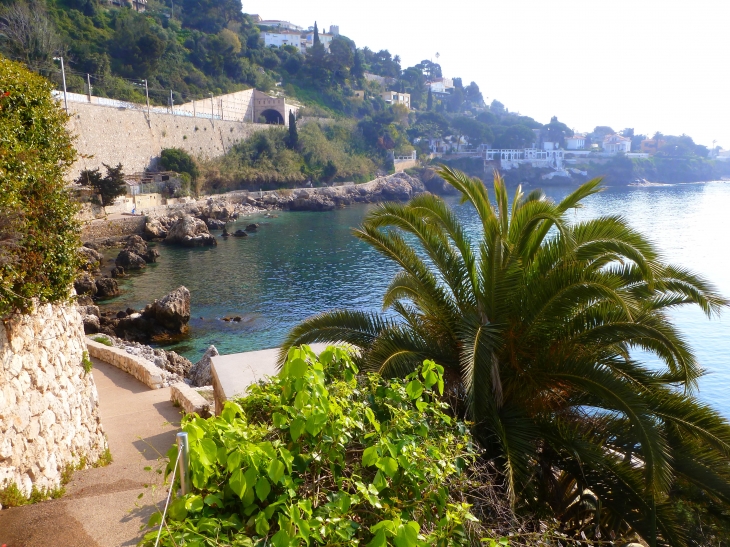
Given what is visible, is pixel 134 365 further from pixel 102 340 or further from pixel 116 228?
pixel 116 228

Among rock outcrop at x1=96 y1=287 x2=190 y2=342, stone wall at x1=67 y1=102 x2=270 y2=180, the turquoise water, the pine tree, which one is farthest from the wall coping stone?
the pine tree

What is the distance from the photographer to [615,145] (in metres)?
103

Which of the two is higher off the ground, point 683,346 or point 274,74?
point 274,74

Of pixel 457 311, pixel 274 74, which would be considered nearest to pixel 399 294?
pixel 457 311

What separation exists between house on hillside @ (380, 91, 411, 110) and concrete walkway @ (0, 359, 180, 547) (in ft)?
301

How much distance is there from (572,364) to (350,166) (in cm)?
6147

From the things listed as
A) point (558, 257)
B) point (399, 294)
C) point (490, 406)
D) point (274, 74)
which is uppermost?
point (274, 74)

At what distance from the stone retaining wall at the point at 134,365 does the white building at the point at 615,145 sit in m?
103

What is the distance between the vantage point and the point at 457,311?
210 inches

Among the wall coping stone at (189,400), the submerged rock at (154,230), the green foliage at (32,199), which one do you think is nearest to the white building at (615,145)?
the submerged rock at (154,230)

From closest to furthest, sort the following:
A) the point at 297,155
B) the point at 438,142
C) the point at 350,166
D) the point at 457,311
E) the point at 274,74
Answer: the point at 457,311
the point at 297,155
the point at 350,166
the point at 274,74
the point at 438,142

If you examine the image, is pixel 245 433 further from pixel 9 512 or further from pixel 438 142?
pixel 438 142

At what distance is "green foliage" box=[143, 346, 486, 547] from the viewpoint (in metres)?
2.00

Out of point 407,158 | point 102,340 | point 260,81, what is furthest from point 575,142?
point 102,340
